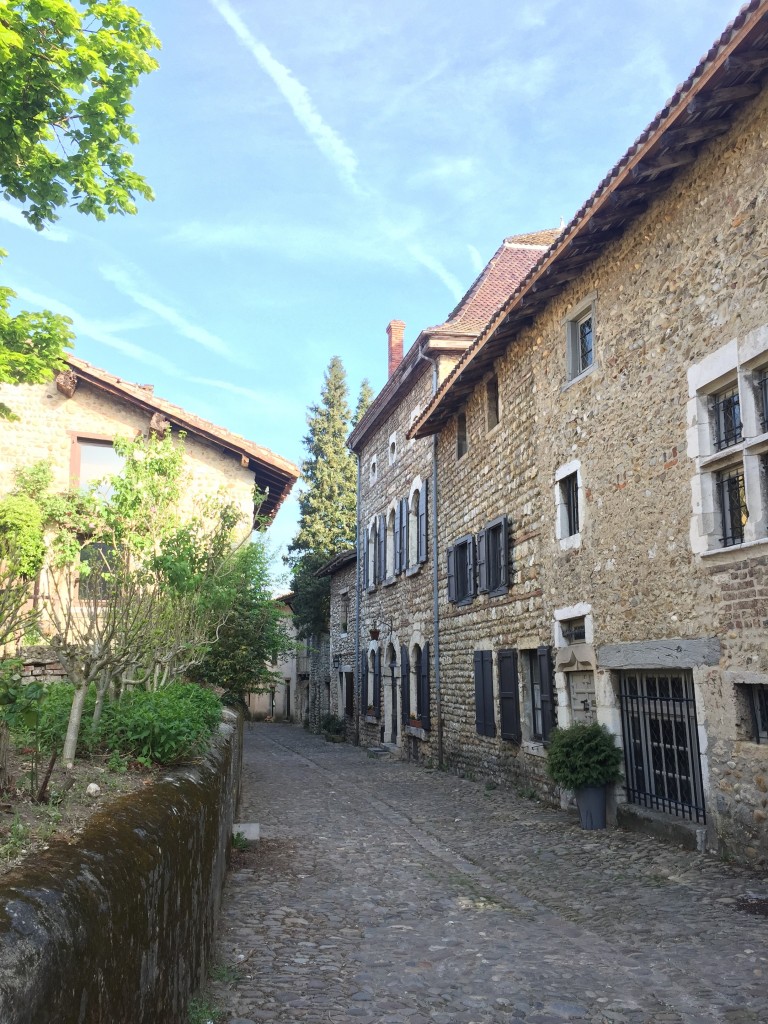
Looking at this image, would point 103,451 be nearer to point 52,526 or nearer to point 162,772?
point 52,526

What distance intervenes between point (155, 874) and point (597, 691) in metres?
7.35

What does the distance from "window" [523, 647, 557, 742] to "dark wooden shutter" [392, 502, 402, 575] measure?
7.31 m

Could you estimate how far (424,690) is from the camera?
1623 cm

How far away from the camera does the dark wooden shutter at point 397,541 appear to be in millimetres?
18672

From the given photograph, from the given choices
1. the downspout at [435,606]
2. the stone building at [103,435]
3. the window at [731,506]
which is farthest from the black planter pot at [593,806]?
the stone building at [103,435]

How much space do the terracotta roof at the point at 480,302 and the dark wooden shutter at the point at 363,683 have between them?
6.19 metres

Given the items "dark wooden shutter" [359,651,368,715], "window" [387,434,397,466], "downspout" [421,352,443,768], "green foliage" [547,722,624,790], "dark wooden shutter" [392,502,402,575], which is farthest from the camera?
"dark wooden shutter" [359,651,368,715]

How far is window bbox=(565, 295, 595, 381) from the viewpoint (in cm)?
1014

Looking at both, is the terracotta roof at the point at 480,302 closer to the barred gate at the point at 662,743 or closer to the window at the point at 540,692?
the window at the point at 540,692

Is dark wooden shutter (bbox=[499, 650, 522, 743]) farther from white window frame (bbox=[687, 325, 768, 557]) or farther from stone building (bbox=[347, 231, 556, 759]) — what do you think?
white window frame (bbox=[687, 325, 768, 557])

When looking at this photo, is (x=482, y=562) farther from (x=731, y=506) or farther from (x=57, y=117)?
(x=57, y=117)

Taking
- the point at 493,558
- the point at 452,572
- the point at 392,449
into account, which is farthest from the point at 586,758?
the point at 392,449

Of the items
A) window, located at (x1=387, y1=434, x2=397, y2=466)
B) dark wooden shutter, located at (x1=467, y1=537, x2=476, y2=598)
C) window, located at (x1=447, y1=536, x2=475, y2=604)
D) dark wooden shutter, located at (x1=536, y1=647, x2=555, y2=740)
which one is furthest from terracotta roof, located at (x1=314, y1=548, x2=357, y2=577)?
dark wooden shutter, located at (x1=536, y1=647, x2=555, y2=740)

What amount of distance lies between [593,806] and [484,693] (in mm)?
3940
